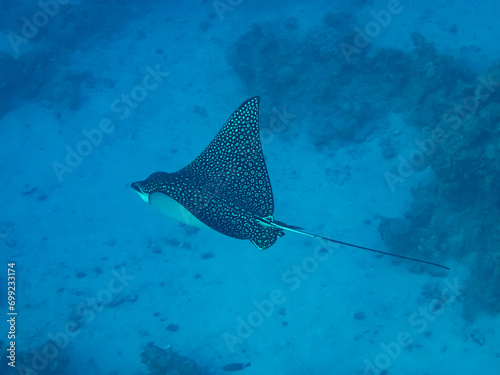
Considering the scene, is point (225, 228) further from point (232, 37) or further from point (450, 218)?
point (232, 37)

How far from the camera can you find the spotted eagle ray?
15.1ft

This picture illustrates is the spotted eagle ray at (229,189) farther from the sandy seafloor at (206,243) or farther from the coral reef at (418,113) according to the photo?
the coral reef at (418,113)

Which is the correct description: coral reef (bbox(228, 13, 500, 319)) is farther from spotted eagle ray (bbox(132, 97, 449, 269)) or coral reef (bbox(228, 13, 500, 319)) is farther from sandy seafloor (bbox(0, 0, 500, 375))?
spotted eagle ray (bbox(132, 97, 449, 269))

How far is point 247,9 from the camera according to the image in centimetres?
1312

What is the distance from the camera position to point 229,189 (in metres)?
5.00

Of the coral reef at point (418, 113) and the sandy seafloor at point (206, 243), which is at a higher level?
the coral reef at point (418, 113)

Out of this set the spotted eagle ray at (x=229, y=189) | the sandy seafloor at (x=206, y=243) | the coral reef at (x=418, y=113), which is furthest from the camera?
the coral reef at (x=418, y=113)

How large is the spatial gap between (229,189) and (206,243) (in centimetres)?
307

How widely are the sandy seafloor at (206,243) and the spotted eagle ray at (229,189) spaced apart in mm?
2574

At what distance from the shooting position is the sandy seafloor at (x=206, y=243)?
20.1 ft

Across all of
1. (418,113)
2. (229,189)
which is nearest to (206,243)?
(229,189)

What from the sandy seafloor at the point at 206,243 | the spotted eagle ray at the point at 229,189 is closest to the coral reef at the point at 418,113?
the sandy seafloor at the point at 206,243

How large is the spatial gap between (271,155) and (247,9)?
24.0 ft

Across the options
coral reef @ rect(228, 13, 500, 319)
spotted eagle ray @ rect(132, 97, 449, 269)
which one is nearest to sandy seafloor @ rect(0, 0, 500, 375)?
coral reef @ rect(228, 13, 500, 319)
